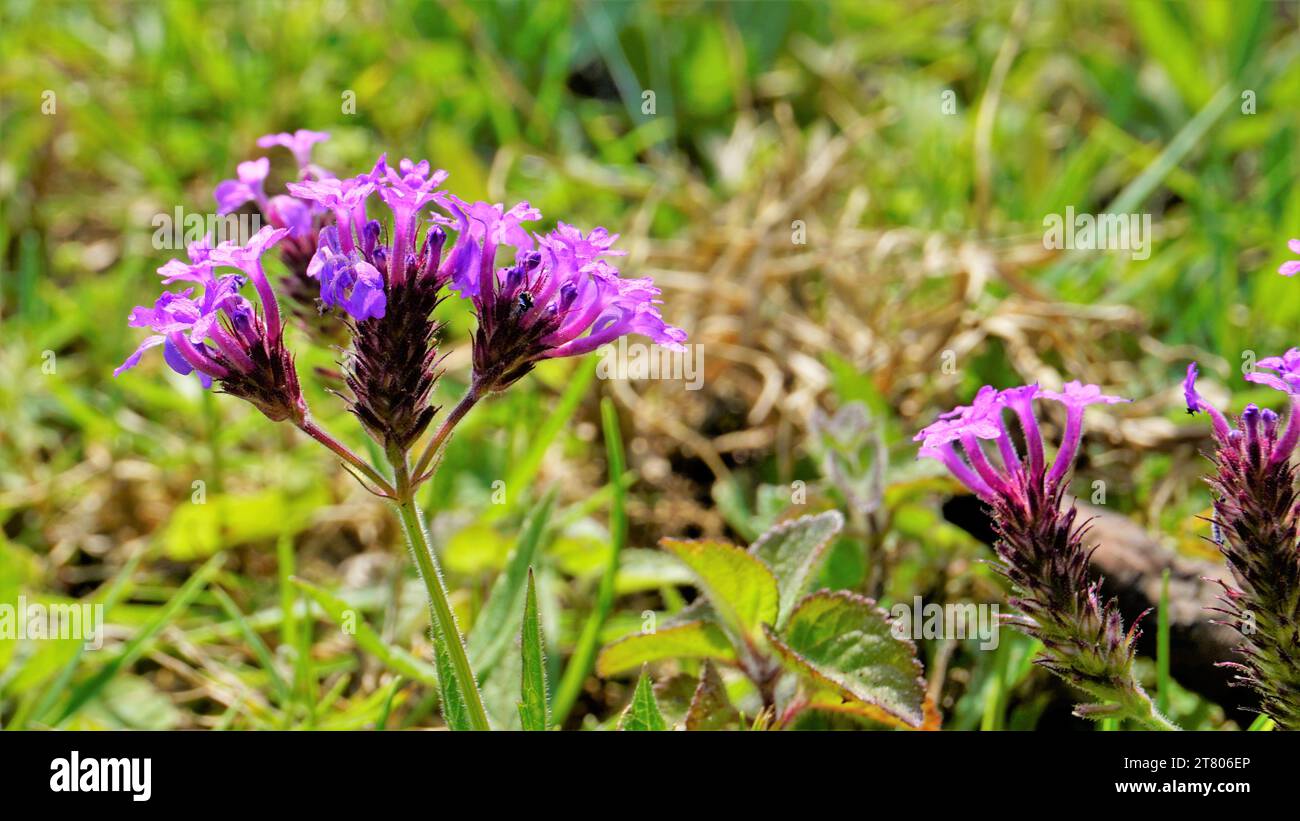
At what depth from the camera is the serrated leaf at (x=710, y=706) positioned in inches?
85.0

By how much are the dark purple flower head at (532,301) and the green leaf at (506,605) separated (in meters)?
0.64

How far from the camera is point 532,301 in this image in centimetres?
184

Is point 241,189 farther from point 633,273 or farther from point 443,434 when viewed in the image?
point 633,273

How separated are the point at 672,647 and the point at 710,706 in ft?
0.53

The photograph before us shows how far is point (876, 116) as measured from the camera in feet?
15.1

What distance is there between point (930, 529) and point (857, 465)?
1.00 ft

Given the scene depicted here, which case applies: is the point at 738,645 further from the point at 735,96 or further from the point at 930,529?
the point at 735,96

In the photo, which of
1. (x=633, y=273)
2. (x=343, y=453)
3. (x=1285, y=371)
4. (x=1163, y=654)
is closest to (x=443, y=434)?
(x=343, y=453)

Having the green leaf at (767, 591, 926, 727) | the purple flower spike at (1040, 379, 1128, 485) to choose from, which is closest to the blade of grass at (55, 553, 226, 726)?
the green leaf at (767, 591, 926, 727)

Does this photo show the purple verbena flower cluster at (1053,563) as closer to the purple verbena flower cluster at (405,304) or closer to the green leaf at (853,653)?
the green leaf at (853,653)

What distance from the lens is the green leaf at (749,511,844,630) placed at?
7.50 ft

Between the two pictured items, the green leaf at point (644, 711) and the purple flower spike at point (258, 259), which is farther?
the green leaf at point (644, 711)

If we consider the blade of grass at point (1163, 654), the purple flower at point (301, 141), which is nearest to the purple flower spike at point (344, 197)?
the purple flower at point (301, 141)
